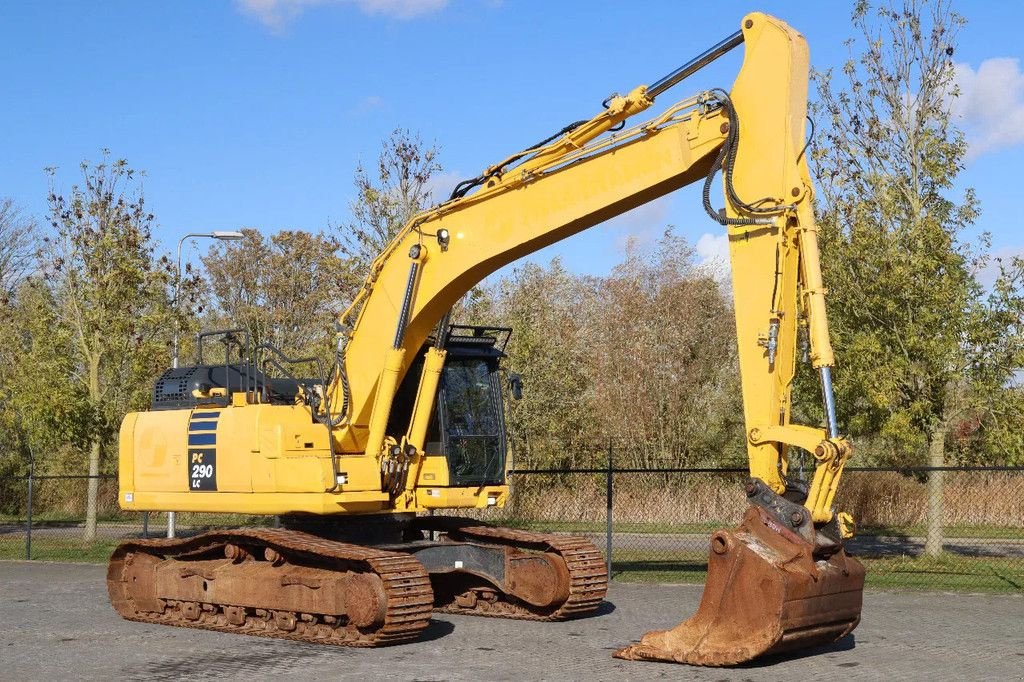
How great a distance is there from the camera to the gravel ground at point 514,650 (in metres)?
10.3

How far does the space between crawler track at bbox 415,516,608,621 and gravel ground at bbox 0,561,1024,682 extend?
0.20 metres

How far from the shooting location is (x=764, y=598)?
9.41 metres

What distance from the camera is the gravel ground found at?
33.9ft

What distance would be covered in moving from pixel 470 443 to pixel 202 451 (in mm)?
3017

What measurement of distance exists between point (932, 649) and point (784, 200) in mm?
4538

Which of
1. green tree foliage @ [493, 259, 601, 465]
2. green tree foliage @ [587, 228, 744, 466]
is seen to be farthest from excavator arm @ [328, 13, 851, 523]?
green tree foliage @ [587, 228, 744, 466]

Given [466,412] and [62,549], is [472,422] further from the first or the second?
[62,549]

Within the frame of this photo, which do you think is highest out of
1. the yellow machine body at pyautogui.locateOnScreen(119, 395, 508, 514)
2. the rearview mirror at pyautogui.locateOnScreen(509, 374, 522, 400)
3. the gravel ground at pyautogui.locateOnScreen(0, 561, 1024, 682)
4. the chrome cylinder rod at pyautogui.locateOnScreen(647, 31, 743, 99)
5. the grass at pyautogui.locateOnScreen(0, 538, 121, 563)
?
the chrome cylinder rod at pyautogui.locateOnScreen(647, 31, 743, 99)

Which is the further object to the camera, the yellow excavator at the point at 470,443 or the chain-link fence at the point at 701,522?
the chain-link fence at the point at 701,522

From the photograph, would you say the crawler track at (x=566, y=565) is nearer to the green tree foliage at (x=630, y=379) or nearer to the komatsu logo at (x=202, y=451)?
the komatsu logo at (x=202, y=451)

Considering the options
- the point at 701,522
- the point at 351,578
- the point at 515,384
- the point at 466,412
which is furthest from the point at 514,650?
the point at 701,522

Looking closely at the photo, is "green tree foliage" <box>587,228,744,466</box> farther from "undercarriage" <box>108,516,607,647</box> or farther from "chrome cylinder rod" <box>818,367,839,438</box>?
"chrome cylinder rod" <box>818,367,839,438</box>

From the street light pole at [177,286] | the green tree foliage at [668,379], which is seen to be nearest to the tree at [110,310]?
the street light pole at [177,286]

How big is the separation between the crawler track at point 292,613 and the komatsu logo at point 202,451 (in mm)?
612
